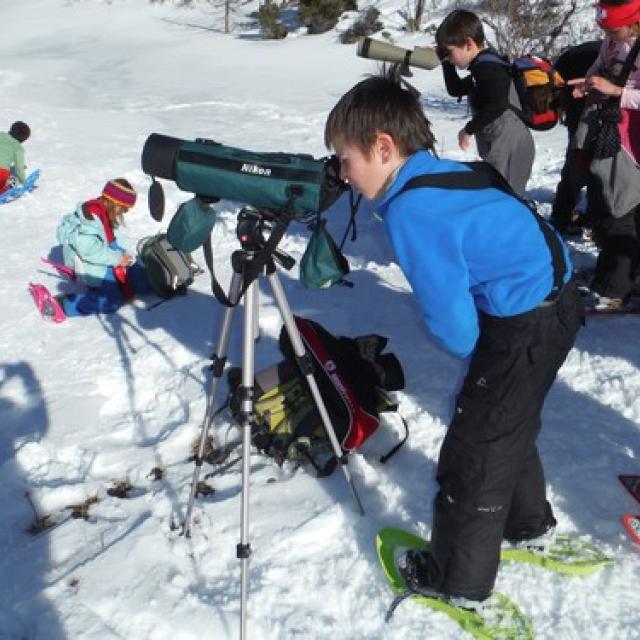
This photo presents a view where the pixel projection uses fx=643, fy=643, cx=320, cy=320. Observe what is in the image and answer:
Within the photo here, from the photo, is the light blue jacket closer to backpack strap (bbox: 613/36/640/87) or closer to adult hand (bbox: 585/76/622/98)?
adult hand (bbox: 585/76/622/98)

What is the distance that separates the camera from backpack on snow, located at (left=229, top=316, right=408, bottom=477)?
3299mm

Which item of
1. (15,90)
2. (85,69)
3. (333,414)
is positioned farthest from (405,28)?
(333,414)

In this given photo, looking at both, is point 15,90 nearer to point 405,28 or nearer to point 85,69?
point 85,69

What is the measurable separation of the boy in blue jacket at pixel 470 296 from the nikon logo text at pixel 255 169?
30 cm

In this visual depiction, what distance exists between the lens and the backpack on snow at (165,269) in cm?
535

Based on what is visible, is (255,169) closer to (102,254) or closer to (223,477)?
(223,477)

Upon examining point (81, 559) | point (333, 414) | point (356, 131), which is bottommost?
point (81, 559)

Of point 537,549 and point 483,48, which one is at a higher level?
point 483,48

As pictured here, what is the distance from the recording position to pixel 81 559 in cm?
289

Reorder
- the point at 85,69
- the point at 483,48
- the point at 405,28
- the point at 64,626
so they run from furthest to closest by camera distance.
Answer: the point at 405,28 < the point at 85,69 < the point at 483,48 < the point at 64,626

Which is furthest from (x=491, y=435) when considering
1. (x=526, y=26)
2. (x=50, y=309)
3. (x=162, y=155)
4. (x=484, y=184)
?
(x=526, y=26)

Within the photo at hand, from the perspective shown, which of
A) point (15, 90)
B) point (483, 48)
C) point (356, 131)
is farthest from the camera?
point (15, 90)

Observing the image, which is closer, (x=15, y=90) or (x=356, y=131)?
(x=356, y=131)

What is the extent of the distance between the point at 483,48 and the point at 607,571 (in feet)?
11.0
